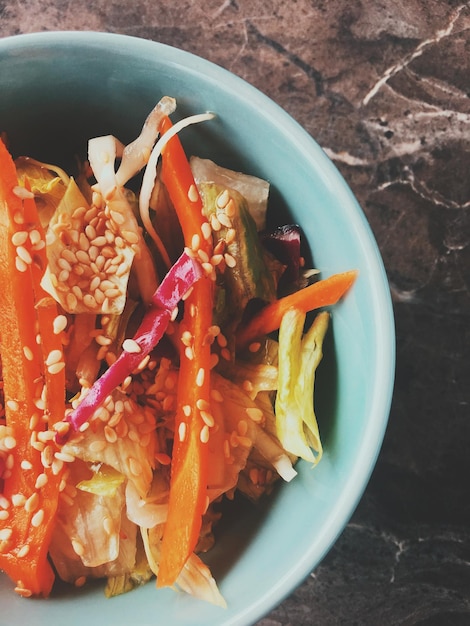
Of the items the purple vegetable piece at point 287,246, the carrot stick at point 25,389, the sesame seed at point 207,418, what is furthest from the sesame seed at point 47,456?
the purple vegetable piece at point 287,246

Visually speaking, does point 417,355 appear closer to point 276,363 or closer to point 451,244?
point 451,244

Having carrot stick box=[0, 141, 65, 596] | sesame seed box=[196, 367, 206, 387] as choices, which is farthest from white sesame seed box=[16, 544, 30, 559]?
sesame seed box=[196, 367, 206, 387]

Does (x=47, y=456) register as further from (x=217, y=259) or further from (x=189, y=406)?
(x=217, y=259)

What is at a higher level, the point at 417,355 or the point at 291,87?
the point at 291,87

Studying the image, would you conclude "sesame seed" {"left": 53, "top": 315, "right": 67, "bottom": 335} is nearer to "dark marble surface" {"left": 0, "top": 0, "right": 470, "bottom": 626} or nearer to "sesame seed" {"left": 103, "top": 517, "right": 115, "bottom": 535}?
"sesame seed" {"left": 103, "top": 517, "right": 115, "bottom": 535}

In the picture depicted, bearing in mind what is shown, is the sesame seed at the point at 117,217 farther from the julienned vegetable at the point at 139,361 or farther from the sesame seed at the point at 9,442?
the sesame seed at the point at 9,442

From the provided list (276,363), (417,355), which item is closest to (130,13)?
(276,363)

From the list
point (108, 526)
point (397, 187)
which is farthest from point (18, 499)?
point (397, 187)
